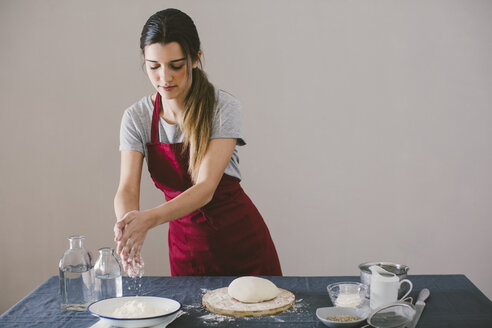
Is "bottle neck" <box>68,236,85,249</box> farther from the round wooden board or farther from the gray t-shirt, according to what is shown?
the gray t-shirt

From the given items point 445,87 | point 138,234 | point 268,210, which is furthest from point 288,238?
point 138,234

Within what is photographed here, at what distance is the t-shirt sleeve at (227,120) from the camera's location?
1.73m

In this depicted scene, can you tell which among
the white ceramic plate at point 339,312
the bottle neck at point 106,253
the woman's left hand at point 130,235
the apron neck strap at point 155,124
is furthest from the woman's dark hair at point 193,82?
the white ceramic plate at point 339,312

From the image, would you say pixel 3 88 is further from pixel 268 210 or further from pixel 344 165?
pixel 344 165

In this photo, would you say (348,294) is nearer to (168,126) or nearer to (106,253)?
(106,253)

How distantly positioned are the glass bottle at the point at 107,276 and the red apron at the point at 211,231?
1.46ft

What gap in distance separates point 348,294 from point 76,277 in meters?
0.74

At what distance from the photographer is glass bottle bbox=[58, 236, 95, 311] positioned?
1.31 metres

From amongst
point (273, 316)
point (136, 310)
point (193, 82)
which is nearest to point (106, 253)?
point (136, 310)

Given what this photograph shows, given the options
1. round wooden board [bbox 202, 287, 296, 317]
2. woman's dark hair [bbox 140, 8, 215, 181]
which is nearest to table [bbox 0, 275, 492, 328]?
round wooden board [bbox 202, 287, 296, 317]

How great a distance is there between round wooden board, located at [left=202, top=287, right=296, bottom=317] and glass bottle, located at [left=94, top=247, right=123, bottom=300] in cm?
25

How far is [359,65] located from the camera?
286 cm

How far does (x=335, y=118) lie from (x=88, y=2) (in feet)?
5.29

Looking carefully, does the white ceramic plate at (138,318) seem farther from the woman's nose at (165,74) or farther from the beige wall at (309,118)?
the beige wall at (309,118)
